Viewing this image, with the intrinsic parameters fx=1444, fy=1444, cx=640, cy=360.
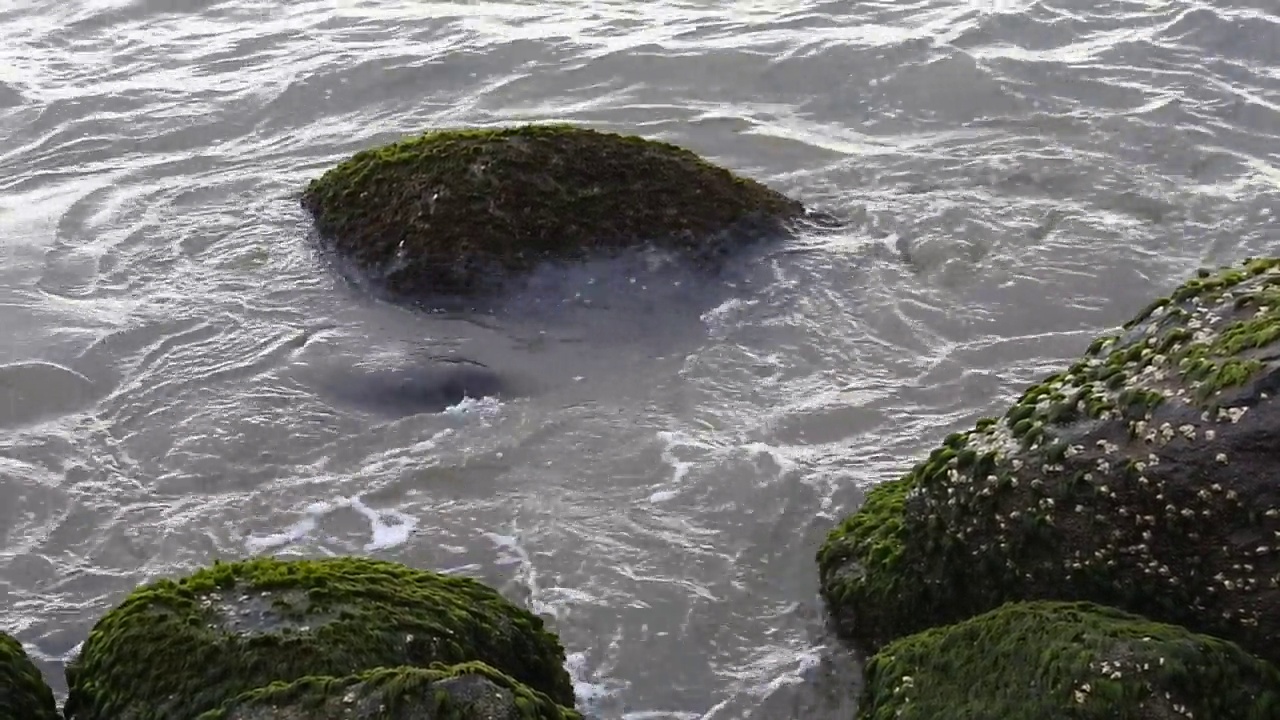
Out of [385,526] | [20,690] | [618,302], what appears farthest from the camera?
[618,302]

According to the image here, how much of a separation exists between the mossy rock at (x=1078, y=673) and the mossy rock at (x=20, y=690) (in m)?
2.49

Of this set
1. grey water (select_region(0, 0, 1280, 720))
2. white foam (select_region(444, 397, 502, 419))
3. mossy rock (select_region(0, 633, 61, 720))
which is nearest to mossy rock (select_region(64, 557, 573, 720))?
mossy rock (select_region(0, 633, 61, 720))

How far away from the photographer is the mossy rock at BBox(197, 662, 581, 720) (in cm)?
370

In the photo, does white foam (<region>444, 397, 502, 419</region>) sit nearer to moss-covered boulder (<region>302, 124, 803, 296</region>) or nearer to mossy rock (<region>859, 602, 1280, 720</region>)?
moss-covered boulder (<region>302, 124, 803, 296</region>)

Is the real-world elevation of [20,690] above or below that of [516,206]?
below

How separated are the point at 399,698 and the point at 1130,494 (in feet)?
7.46

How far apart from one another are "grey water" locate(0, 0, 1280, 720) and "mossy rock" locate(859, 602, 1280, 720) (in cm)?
80

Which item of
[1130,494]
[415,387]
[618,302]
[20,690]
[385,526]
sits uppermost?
[1130,494]

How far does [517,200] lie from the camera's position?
7.64 m

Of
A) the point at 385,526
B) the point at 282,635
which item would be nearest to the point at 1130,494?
the point at 282,635

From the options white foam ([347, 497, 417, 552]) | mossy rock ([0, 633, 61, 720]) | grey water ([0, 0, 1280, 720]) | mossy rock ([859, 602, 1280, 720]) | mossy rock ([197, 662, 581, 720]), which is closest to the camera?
mossy rock ([197, 662, 581, 720])

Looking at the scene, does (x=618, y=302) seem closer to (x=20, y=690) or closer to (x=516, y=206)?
(x=516, y=206)

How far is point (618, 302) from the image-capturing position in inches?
297

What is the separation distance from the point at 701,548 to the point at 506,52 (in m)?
6.73
